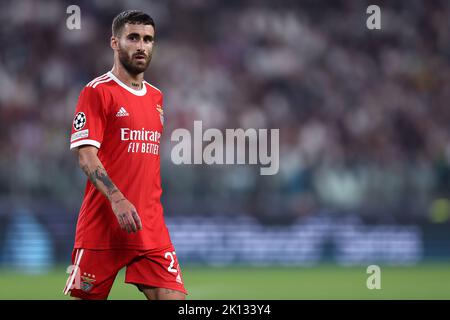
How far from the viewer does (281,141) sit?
51.6ft

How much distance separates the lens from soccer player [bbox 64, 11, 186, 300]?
5.54 m

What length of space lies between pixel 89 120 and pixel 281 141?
10.4m

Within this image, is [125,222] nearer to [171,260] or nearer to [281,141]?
[171,260]

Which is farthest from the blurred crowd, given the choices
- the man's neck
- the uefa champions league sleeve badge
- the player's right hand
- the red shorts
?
the player's right hand

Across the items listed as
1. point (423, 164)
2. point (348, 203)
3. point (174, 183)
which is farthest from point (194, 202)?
point (423, 164)

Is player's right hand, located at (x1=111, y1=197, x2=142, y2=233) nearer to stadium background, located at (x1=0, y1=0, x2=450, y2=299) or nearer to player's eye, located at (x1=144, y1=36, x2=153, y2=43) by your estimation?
player's eye, located at (x1=144, y1=36, x2=153, y2=43)

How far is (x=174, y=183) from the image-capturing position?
13867 millimetres

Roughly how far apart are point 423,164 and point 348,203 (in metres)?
1.39

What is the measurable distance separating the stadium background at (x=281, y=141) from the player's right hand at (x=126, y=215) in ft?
16.9

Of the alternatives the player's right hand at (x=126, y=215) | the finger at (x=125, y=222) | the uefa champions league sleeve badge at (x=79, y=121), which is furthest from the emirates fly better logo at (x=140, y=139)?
the finger at (x=125, y=222)

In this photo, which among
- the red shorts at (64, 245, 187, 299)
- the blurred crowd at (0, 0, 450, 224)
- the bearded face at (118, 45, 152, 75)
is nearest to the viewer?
the red shorts at (64, 245, 187, 299)

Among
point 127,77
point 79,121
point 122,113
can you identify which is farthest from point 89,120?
point 127,77

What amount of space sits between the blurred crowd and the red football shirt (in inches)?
314

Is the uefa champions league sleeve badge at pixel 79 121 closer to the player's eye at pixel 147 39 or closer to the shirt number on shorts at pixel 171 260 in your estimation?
the player's eye at pixel 147 39
